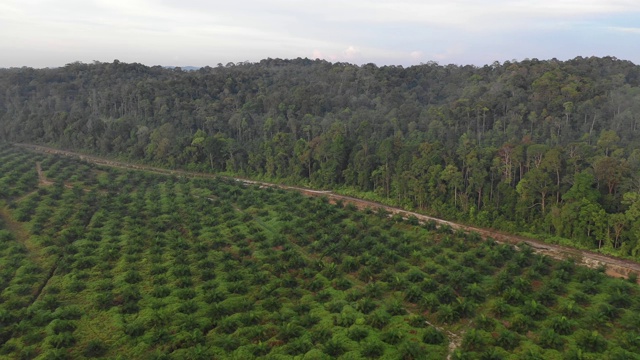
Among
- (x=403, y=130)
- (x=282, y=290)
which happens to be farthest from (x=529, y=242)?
(x=403, y=130)

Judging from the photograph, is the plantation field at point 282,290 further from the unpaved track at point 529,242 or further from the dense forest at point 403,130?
the dense forest at point 403,130

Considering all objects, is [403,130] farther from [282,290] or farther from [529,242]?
[282,290]

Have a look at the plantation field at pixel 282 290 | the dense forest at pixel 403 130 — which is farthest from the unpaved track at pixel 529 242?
the plantation field at pixel 282 290

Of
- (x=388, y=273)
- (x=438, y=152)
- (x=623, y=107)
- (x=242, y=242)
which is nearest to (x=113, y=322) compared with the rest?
(x=242, y=242)

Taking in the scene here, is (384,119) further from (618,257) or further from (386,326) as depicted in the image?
(386,326)

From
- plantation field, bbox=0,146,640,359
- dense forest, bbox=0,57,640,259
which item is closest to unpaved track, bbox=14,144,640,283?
dense forest, bbox=0,57,640,259
